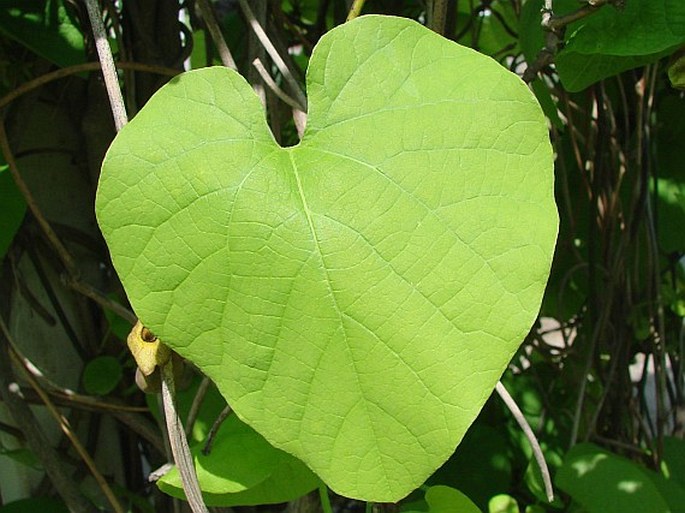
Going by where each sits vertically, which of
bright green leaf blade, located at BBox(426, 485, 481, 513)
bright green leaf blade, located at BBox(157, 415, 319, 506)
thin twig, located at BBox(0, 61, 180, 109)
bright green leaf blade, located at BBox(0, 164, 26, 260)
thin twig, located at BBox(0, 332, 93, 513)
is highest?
thin twig, located at BBox(0, 61, 180, 109)

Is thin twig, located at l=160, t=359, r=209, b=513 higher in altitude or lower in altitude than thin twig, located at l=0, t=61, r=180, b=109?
lower

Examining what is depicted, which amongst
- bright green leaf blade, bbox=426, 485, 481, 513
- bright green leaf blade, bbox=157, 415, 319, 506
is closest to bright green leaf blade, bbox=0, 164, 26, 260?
bright green leaf blade, bbox=157, 415, 319, 506

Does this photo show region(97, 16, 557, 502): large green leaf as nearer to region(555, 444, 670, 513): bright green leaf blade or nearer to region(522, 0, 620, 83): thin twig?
region(522, 0, 620, 83): thin twig

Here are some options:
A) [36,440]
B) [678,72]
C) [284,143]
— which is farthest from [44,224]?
[678,72]

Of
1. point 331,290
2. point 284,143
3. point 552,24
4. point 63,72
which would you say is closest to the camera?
point 331,290

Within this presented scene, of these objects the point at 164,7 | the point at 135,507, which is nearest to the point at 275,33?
the point at 164,7

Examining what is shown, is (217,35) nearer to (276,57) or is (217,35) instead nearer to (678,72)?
(276,57)

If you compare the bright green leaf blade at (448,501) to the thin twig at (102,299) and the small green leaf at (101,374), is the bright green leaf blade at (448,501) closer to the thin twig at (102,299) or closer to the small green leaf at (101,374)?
the thin twig at (102,299)
